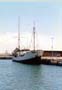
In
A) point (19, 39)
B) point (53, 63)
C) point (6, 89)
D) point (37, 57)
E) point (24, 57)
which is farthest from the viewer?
point (19, 39)

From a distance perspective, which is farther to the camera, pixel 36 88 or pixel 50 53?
pixel 50 53

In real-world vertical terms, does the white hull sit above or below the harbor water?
below

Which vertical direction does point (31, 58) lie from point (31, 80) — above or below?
below

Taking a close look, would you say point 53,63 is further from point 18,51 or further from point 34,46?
point 18,51

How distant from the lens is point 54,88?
39531 mm

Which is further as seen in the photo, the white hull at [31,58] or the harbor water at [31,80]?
the white hull at [31,58]

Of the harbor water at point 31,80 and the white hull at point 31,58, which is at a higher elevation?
the harbor water at point 31,80

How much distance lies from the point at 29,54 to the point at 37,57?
4643 millimetres

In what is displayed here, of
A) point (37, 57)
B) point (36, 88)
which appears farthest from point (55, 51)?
point (36, 88)

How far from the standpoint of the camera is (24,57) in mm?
111812

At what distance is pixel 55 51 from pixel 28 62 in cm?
2756

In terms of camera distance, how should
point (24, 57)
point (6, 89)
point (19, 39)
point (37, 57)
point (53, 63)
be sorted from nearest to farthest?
point (6, 89)
point (53, 63)
point (37, 57)
point (24, 57)
point (19, 39)

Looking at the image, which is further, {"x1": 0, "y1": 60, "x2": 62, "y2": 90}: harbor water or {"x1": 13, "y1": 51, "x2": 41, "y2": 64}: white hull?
{"x1": 13, "y1": 51, "x2": 41, "y2": 64}: white hull

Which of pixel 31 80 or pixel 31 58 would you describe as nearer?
pixel 31 80
